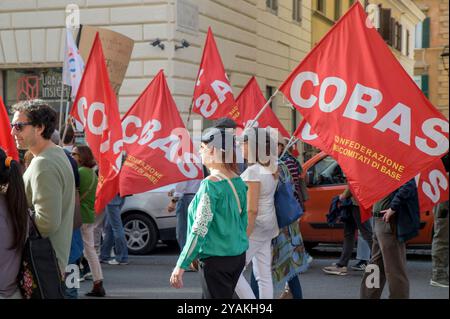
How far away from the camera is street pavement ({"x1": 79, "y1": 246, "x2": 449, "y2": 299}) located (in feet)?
26.9

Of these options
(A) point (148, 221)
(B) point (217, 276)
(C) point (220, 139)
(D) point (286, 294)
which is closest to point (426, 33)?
(A) point (148, 221)

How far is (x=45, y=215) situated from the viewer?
13.8ft

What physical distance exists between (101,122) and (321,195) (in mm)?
3948

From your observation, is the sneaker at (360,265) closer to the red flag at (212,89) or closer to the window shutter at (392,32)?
the red flag at (212,89)

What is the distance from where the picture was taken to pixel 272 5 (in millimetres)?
20562

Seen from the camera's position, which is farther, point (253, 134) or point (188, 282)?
point (188, 282)

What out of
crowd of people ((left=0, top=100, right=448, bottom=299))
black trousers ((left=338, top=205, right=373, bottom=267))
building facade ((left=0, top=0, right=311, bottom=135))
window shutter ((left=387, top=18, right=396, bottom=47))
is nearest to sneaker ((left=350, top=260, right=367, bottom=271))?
crowd of people ((left=0, top=100, right=448, bottom=299))

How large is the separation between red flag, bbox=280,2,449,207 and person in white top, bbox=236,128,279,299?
433mm

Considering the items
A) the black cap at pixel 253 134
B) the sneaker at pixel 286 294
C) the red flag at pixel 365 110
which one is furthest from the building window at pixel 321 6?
the black cap at pixel 253 134

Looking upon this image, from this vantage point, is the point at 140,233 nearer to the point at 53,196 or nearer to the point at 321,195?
the point at 321,195

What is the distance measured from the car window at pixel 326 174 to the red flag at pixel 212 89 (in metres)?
1.39
